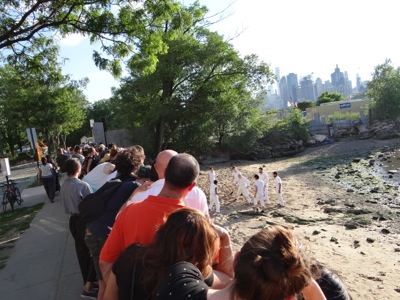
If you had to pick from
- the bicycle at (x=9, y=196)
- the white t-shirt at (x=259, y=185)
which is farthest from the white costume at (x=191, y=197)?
the bicycle at (x=9, y=196)

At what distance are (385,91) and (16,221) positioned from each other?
44.0m

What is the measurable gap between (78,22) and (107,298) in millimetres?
9288

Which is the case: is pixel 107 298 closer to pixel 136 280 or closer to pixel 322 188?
pixel 136 280

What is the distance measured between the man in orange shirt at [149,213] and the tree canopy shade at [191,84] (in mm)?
21339

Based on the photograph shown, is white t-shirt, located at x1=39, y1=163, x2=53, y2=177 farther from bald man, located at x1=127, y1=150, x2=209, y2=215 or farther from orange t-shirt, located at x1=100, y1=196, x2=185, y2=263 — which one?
orange t-shirt, located at x1=100, y1=196, x2=185, y2=263

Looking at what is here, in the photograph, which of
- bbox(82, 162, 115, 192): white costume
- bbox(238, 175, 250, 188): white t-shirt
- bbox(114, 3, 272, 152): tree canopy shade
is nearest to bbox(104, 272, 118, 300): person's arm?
bbox(82, 162, 115, 192): white costume

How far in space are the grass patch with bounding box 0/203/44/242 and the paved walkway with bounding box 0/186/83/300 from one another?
344 millimetres

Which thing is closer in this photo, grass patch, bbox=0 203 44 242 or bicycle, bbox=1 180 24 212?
grass patch, bbox=0 203 44 242

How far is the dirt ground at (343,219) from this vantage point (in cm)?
766

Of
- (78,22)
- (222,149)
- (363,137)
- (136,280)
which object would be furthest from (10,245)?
(363,137)

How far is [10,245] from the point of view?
7738 mm

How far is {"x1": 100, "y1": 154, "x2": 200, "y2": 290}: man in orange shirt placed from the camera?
248 centimetres

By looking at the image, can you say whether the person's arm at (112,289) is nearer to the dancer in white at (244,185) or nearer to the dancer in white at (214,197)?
the dancer in white at (214,197)

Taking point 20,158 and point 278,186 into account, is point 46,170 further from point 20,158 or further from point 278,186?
point 20,158
